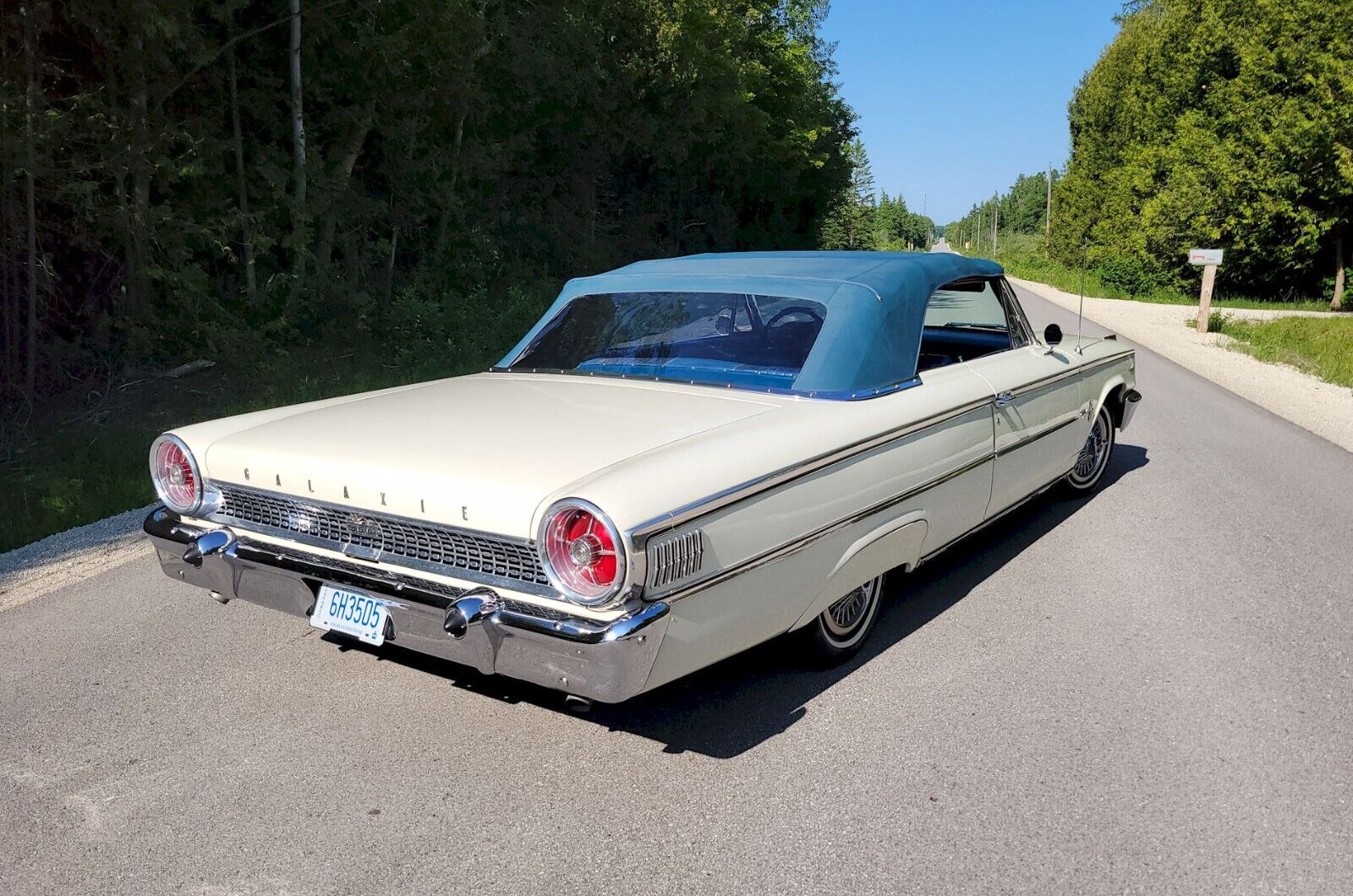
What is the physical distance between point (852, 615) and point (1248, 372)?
37.9ft

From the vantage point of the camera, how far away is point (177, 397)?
1008 cm

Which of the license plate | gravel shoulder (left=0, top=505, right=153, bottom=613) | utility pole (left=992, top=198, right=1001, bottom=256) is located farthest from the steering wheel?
utility pole (left=992, top=198, right=1001, bottom=256)

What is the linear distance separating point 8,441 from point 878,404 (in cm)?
769

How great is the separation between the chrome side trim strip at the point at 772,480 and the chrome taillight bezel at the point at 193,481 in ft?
6.00

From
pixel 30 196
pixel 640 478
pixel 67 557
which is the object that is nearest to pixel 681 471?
pixel 640 478

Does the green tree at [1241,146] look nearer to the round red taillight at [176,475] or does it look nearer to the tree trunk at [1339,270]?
the tree trunk at [1339,270]

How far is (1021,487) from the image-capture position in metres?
4.79

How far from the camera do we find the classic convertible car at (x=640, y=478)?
2734mm

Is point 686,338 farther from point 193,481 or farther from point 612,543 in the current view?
point 193,481

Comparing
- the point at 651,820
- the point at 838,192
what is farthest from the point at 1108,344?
the point at 838,192

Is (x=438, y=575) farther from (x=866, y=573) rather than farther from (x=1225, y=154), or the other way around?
(x=1225, y=154)

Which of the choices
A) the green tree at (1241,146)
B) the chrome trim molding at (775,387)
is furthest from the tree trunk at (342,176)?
the green tree at (1241,146)

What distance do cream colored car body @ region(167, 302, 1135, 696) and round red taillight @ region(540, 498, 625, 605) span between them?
0.16ft

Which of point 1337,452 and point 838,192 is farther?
point 838,192
